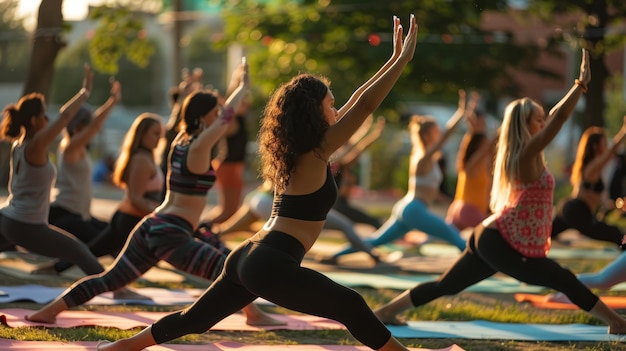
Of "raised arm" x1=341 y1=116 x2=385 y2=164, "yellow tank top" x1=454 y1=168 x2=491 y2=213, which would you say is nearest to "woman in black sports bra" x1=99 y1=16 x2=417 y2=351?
"raised arm" x1=341 y1=116 x2=385 y2=164

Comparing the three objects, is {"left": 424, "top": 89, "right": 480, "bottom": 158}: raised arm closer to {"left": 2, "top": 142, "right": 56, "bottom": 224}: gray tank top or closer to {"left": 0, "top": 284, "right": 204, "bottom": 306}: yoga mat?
{"left": 0, "top": 284, "right": 204, "bottom": 306}: yoga mat

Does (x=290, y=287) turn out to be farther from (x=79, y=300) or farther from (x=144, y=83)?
(x=144, y=83)

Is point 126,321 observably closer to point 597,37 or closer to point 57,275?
point 57,275

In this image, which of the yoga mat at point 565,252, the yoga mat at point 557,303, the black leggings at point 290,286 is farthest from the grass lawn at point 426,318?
the yoga mat at point 565,252

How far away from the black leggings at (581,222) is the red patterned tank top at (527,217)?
325cm

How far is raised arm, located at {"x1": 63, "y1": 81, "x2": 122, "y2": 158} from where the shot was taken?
8.71 metres

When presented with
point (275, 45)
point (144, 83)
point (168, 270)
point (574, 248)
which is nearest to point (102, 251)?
point (168, 270)

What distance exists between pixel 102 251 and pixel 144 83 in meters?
42.5

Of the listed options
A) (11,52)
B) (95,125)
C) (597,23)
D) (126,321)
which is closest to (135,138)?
(95,125)

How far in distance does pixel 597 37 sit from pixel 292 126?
38.6ft

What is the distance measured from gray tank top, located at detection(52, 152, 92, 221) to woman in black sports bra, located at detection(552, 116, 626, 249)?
14.4 feet

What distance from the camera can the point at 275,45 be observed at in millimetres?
22688

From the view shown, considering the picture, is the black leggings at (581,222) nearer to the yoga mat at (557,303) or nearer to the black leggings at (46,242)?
the yoga mat at (557,303)

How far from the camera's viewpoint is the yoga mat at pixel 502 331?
7.40 metres
